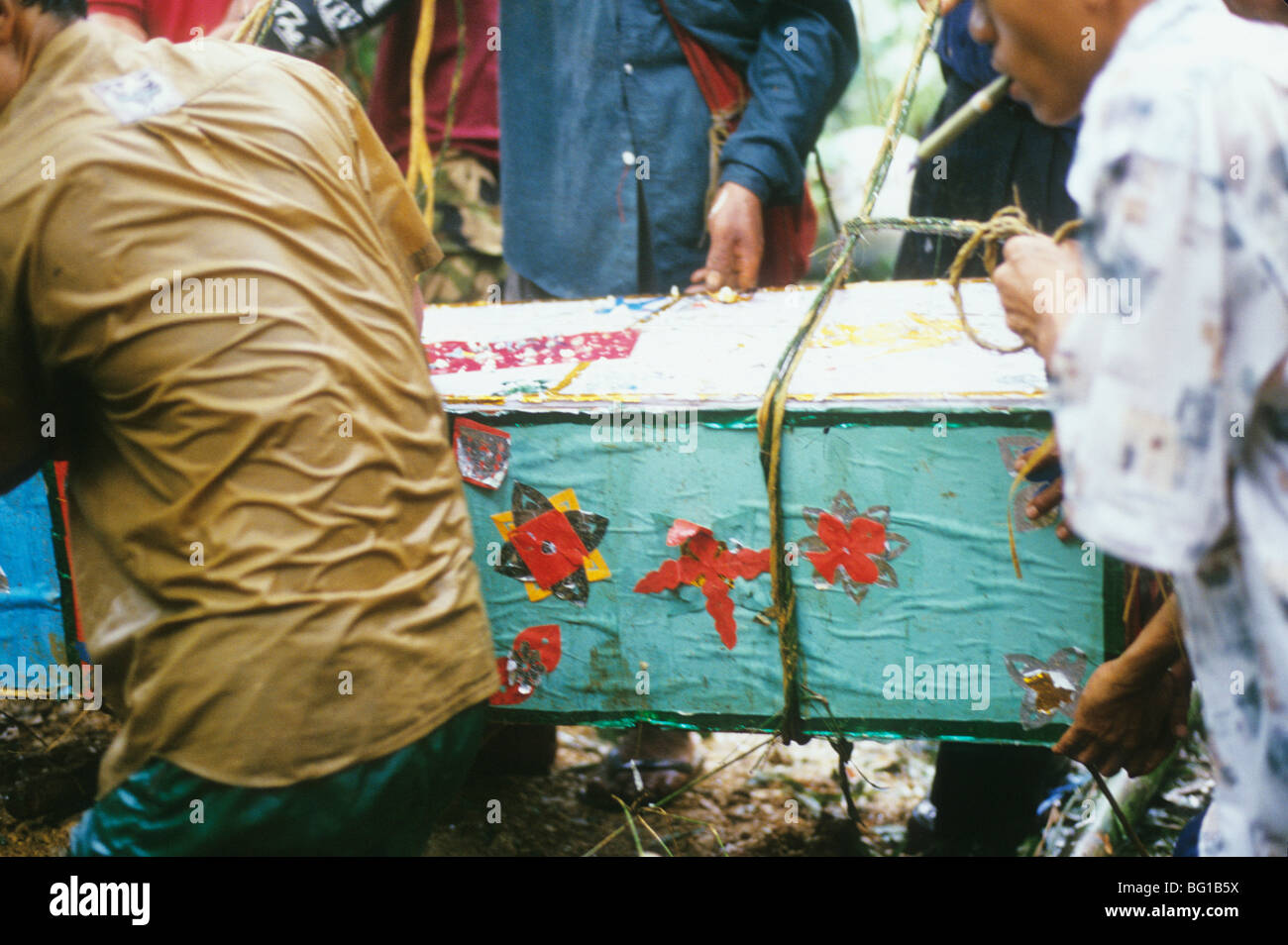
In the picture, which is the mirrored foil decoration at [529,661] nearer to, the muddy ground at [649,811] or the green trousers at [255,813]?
the green trousers at [255,813]

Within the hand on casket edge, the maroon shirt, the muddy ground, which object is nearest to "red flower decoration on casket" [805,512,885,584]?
the hand on casket edge

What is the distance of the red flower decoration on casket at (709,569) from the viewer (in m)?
1.61

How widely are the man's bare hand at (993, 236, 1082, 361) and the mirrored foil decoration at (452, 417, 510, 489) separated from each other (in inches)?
32.8

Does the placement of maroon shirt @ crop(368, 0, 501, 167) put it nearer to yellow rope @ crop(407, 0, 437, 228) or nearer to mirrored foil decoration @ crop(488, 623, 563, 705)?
yellow rope @ crop(407, 0, 437, 228)

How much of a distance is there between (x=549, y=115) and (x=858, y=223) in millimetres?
1021

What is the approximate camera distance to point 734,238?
2174 mm

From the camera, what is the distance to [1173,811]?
2.35 meters

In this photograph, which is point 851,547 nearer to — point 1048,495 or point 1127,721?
point 1048,495

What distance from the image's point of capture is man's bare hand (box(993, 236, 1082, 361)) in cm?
98

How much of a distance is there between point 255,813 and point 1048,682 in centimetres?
106

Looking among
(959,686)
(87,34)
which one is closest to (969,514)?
(959,686)

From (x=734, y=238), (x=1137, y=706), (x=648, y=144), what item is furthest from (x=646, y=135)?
(x=1137, y=706)

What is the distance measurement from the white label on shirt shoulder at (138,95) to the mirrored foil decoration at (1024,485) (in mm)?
1122
